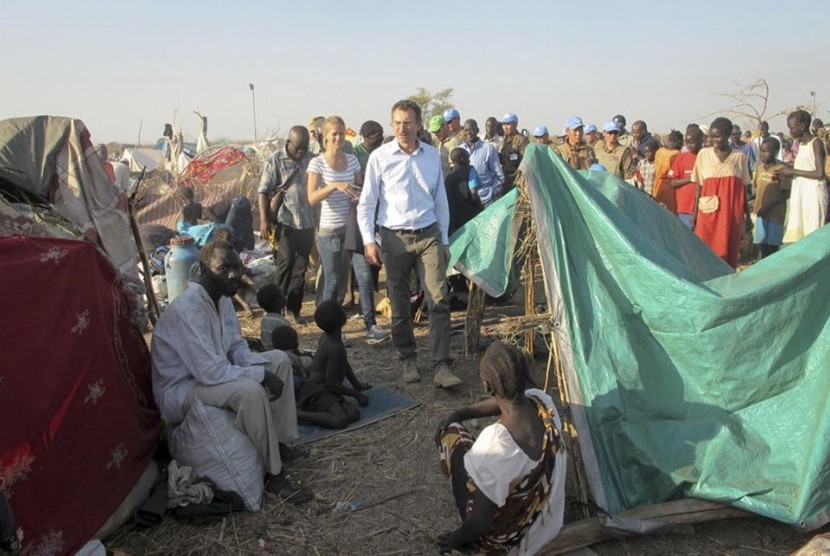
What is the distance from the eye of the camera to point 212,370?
3674 mm

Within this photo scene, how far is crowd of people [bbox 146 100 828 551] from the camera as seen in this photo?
9.70ft

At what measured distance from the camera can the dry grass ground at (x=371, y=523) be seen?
10.9 feet

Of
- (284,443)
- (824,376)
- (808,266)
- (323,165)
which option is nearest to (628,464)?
(824,376)

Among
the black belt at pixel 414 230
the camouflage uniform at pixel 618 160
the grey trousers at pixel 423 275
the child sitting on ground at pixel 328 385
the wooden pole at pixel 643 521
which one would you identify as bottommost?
the wooden pole at pixel 643 521

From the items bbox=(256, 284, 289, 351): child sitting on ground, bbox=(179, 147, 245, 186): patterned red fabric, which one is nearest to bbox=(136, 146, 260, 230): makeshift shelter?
bbox=(179, 147, 245, 186): patterned red fabric

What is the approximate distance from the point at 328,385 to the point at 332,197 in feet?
6.93

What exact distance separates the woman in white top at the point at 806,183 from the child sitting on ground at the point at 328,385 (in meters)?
5.66

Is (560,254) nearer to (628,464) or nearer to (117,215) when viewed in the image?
(628,464)

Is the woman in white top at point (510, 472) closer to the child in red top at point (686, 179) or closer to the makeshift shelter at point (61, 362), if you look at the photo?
the makeshift shelter at point (61, 362)

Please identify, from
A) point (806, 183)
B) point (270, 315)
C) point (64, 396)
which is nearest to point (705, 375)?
point (64, 396)

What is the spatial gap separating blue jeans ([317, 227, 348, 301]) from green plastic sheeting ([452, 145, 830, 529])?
114 inches

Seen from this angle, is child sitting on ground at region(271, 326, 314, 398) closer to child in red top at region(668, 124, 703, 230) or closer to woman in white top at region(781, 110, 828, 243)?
child in red top at region(668, 124, 703, 230)

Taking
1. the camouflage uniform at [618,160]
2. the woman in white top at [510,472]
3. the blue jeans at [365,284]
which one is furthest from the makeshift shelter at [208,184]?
the woman in white top at [510,472]

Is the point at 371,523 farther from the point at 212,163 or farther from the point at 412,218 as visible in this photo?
the point at 212,163
